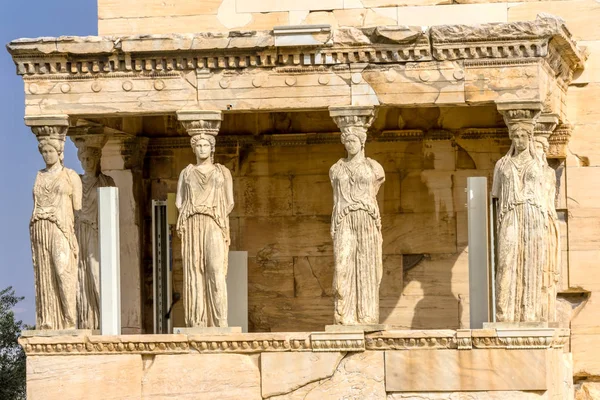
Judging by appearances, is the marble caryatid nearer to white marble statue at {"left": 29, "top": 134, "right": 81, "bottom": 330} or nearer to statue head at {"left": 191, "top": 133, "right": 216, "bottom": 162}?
white marble statue at {"left": 29, "top": 134, "right": 81, "bottom": 330}

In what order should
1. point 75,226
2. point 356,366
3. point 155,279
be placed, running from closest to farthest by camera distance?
1. point 356,366
2. point 75,226
3. point 155,279

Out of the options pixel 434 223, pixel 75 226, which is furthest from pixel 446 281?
pixel 75 226

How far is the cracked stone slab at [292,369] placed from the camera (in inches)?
787

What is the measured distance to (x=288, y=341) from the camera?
2003cm

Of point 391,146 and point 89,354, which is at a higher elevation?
point 391,146

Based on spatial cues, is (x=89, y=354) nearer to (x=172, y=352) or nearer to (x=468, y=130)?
(x=172, y=352)

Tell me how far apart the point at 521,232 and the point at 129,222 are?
5.45m

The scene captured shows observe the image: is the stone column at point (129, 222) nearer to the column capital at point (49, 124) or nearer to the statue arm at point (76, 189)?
the statue arm at point (76, 189)

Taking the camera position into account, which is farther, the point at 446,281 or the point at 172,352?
the point at 446,281

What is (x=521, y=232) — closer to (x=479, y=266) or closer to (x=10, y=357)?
(x=479, y=266)

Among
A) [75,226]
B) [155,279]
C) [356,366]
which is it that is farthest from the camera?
[155,279]

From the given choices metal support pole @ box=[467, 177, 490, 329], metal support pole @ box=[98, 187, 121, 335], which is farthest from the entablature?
metal support pole @ box=[467, 177, 490, 329]

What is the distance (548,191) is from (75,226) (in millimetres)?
5303

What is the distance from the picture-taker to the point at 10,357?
94.0ft
